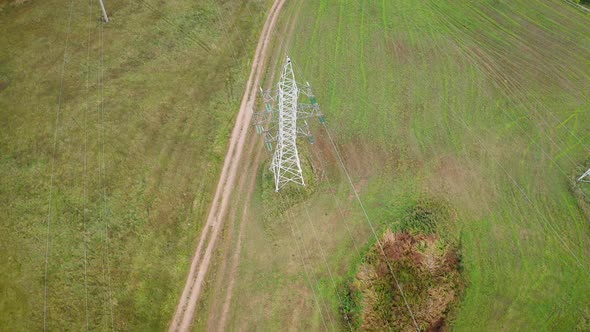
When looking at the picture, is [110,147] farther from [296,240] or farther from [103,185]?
[296,240]

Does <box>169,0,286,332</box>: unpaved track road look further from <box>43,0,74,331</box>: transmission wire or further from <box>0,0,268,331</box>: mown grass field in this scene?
<box>43,0,74,331</box>: transmission wire

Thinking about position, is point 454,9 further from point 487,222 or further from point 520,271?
point 520,271

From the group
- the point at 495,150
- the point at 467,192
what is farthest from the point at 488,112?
the point at 467,192

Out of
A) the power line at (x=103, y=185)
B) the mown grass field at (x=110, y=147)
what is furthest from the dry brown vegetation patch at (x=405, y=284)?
the power line at (x=103, y=185)

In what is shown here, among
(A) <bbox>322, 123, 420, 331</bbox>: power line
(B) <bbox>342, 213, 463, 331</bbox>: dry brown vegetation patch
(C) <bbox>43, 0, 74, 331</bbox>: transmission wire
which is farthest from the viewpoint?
(A) <bbox>322, 123, 420, 331</bbox>: power line

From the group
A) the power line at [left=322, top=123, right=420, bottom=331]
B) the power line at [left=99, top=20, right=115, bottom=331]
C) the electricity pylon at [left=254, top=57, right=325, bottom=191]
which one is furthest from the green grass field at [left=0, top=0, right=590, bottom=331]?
the electricity pylon at [left=254, top=57, right=325, bottom=191]
